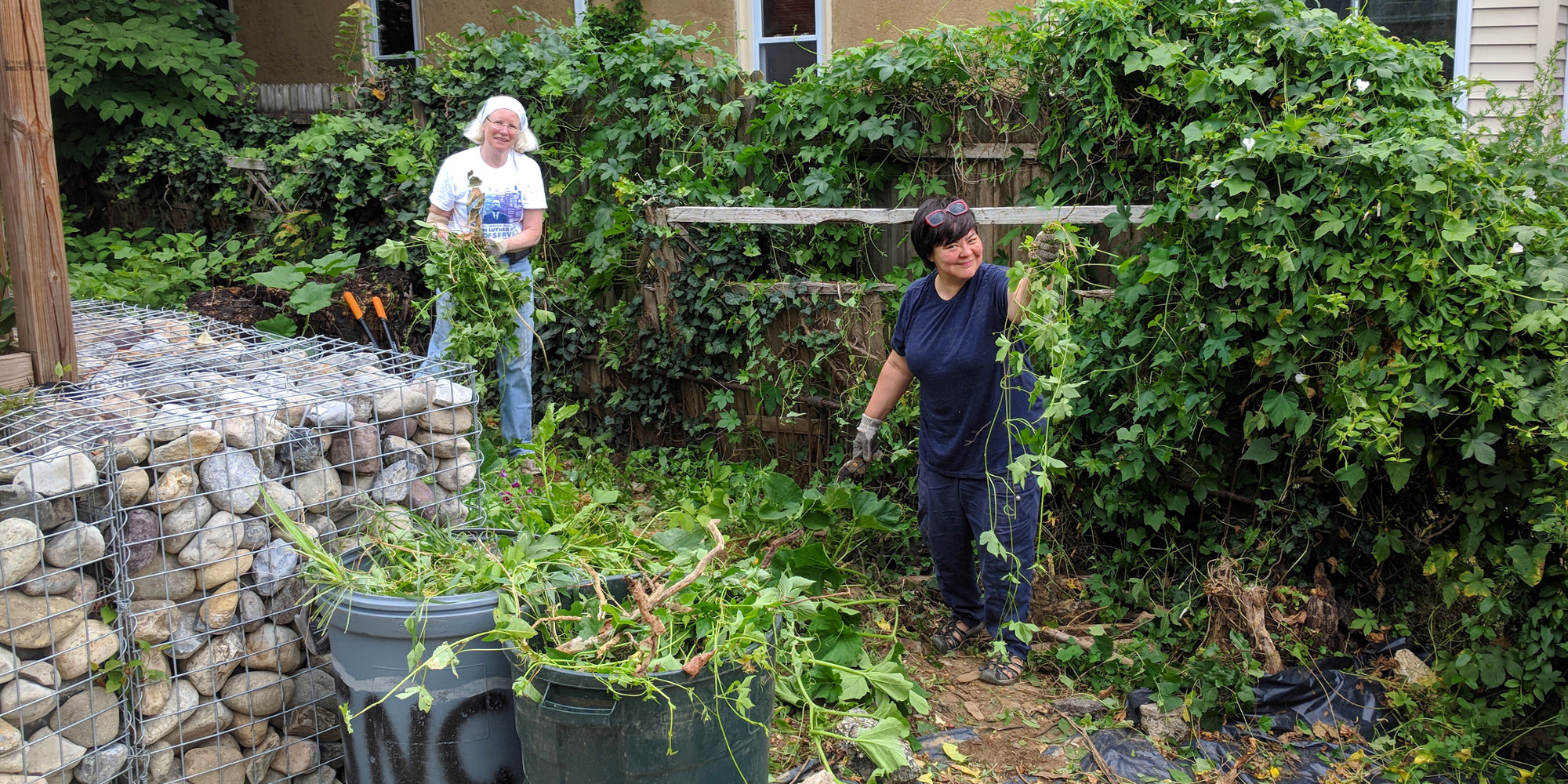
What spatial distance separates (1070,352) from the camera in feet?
10.9

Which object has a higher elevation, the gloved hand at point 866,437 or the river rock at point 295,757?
the gloved hand at point 866,437

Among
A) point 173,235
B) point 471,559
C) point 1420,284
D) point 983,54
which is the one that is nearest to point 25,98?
point 471,559

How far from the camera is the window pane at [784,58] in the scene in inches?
324

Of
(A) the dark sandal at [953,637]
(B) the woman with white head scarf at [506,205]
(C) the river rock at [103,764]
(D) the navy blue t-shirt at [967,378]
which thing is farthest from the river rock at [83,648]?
(A) the dark sandal at [953,637]

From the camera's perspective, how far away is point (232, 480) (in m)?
3.05

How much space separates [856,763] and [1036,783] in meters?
0.59

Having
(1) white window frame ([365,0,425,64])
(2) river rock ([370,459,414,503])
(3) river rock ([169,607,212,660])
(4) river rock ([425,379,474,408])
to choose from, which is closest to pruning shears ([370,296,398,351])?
(4) river rock ([425,379,474,408])

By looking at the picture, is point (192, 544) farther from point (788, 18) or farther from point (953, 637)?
point (788, 18)

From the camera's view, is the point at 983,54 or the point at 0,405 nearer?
the point at 0,405

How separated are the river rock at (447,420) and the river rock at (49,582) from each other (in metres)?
1.06

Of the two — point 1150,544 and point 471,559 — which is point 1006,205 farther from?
point 471,559

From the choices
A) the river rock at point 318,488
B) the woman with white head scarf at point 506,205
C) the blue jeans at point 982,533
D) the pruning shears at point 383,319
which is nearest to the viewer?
the river rock at point 318,488

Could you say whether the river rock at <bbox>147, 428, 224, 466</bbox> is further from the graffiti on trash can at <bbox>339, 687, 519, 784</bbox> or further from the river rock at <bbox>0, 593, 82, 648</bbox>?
the graffiti on trash can at <bbox>339, 687, 519, 784</bbox>

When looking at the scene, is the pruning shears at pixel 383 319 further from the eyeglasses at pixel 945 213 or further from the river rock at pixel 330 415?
the eyeglasses at pixel 945 213
